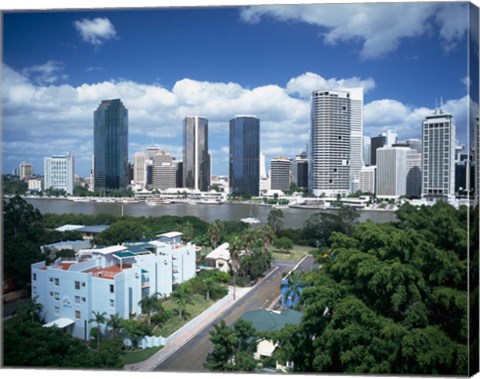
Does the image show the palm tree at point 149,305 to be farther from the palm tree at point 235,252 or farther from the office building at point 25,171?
the office building at point 25,171

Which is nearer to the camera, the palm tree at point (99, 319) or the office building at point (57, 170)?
the palm tree at point (99, 319)

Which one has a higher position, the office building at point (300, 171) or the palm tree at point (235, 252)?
the office building at point (300, 171)

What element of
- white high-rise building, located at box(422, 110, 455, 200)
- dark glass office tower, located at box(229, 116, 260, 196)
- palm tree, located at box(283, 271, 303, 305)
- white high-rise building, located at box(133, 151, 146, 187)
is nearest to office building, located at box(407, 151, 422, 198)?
white high-rise building, located at box(422, 110, 455, 200)

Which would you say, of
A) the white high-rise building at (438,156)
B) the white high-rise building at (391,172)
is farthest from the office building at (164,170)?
the white high-rise building at (438,156)

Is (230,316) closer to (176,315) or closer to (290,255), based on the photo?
(176,315)

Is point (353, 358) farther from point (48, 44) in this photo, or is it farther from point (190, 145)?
point (48, 44)

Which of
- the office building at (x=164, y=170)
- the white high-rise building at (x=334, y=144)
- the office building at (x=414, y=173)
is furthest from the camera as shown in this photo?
the office building at (x=164, y=170)

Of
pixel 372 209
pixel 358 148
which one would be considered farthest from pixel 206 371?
pixel 358 148
